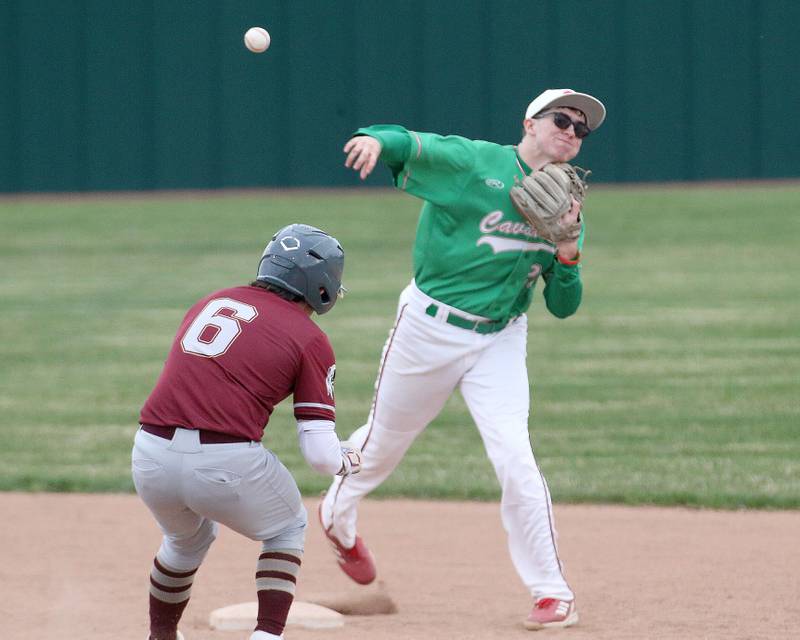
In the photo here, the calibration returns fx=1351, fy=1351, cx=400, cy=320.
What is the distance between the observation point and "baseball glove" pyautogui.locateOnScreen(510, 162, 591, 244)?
15.9 ft

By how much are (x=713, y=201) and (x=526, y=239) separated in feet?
50.6

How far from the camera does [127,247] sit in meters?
17.4

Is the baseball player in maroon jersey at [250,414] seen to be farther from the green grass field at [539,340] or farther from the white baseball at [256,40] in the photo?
the green grass field at [539,340]

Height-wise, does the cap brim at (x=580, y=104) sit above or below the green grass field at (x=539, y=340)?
above

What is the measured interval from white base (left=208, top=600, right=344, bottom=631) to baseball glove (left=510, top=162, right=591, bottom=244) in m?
1.64

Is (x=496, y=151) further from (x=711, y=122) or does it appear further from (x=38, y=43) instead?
(x=38, y=43)

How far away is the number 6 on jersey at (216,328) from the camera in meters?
4.07

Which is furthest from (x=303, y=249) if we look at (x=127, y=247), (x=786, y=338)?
(x=127, y=247)

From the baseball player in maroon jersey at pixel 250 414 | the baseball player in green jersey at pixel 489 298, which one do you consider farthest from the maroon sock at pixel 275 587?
the baseball player in green jersey at pixel 489 298

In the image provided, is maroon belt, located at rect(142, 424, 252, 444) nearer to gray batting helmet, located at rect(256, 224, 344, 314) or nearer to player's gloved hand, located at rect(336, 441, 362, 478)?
player's gloved hand, located at rect(336, 441, 362, 478)

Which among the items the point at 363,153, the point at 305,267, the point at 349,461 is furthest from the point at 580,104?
the point at 349,461

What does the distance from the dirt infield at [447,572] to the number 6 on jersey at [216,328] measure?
4.28 ft

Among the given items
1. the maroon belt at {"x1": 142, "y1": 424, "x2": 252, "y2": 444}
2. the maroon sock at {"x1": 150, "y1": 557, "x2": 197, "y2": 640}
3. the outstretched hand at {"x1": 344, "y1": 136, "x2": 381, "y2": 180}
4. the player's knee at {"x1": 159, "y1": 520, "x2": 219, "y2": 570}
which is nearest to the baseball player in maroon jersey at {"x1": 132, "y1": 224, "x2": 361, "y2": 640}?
the maroon belt at {"x1": 142, "y1": 424, "x2": 252, "y2": 444}

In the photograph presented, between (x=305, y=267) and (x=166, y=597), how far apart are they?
1200mm
